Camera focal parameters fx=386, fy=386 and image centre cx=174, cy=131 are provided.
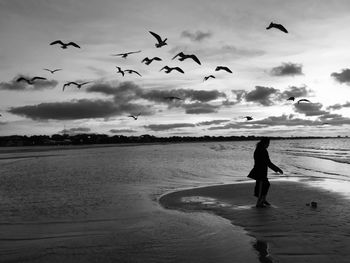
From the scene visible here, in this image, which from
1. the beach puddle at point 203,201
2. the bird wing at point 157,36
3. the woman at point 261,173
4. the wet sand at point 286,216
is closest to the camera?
the wet sand at point 286,216

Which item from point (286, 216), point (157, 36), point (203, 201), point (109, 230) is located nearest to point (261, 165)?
point (286, 216)

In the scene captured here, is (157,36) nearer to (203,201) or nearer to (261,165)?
(261,165)

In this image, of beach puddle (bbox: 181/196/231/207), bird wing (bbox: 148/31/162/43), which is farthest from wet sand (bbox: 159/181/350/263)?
bird wing (bbox: 148/31/162/43)

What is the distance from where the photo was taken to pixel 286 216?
403 inches

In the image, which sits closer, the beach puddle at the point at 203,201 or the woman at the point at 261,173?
the woman at the point at 261,173

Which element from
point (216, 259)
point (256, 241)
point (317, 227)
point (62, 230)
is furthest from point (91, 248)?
point (317, 227)

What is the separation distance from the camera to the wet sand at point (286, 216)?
710 centimetres

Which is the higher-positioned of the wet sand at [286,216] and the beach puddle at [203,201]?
the wet sand at [286,216]

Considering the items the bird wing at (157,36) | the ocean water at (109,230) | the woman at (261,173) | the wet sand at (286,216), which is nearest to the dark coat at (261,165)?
the woman at (261,173)

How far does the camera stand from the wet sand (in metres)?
7.10

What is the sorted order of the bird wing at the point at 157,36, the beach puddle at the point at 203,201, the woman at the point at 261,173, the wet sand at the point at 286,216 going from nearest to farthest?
the wet sand at the point at 286,216
the woman at the point at 261,173
the bird wing at the point at 157,36
the beach puddle at the point at 203,201

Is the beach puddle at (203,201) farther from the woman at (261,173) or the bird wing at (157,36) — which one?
the bird wing at (157,36)

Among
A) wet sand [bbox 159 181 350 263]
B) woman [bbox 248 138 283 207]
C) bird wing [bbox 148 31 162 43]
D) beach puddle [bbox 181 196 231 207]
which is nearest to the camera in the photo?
wet sand [bbox 159 181 350 263]

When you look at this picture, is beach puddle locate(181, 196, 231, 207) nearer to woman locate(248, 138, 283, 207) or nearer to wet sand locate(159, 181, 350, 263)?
wet sand locate(159, 181, 350, 263)
